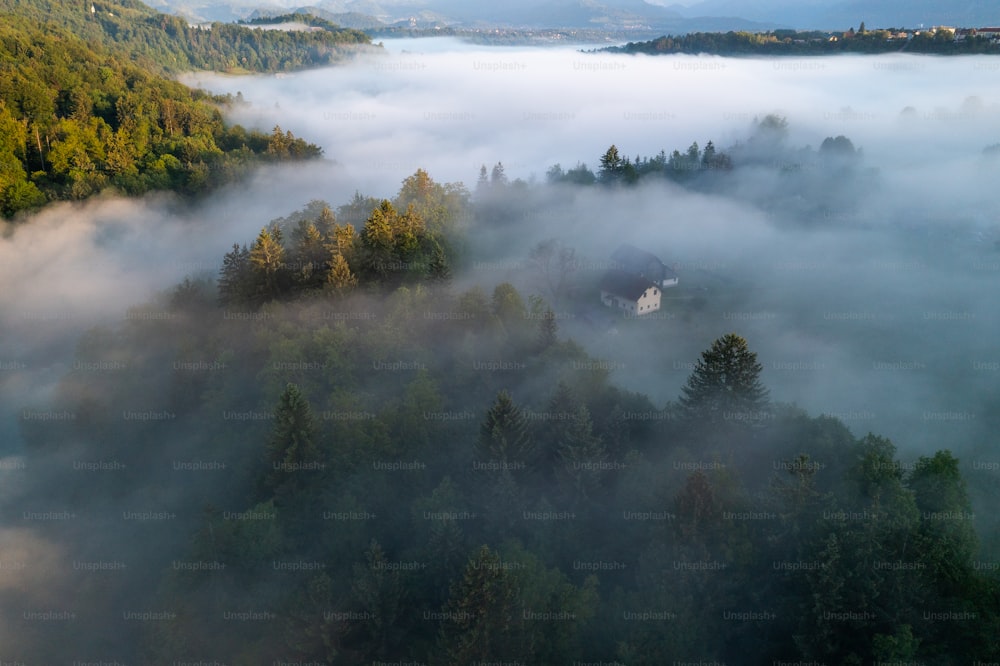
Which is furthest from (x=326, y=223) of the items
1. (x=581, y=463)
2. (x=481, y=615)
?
(x=481, y=615)

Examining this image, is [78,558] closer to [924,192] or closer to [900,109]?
[924,192]

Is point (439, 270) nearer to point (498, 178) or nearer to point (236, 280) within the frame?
point (236, 280)

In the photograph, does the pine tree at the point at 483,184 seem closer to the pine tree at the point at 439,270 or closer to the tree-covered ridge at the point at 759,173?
the tree-covered ridge at the point at 759,173

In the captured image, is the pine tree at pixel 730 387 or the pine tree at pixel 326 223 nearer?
the pine tree at pixel 730 387

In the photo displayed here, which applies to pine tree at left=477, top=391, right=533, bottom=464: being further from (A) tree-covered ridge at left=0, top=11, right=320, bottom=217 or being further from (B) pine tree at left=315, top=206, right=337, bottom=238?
(A) tree-covered ridge at left=0, top=11, right=320, bottom=217

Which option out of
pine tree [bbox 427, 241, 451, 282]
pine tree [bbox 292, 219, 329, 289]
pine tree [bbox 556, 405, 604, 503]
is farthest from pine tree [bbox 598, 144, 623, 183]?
pine tree [bbox 556, 405, 604, 503]

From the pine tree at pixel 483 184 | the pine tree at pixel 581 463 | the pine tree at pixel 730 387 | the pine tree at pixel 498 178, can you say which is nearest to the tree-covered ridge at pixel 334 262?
the pine tree at pixel 581 463

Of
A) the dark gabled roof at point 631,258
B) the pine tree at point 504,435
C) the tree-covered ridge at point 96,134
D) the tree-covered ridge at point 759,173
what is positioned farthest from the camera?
the tree-covered ridge at point 759,173
